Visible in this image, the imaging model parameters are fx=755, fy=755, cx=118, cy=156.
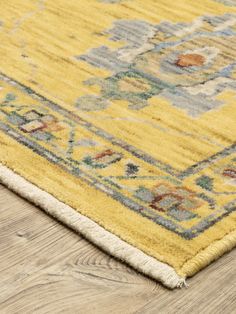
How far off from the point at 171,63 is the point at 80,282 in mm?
1057

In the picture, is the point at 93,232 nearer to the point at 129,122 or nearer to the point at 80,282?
the point at 80,282

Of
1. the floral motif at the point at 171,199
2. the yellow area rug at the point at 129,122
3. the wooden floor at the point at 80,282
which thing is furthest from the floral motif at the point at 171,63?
the wooden floor at the point at 80,282

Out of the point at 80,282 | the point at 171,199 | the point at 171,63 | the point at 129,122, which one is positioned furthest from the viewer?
the point at 171,63

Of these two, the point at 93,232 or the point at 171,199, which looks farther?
the point at 171,199

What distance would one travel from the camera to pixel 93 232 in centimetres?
160

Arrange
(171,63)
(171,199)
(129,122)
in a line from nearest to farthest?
(171,199)
(129,122)
(171,63)

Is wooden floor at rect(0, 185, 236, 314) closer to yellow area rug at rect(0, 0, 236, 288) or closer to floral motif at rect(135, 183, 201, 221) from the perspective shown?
yellow area rug at rect(0, 0, 236, 288)

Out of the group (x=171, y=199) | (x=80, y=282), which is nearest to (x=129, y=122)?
(x=171, y=199)

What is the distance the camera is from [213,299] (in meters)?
1.48

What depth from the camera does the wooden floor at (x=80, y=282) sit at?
1454 millimetres

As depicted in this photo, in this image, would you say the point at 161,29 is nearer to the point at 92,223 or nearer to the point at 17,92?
the point at 17,92

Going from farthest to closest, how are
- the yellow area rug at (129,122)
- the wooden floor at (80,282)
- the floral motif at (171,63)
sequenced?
the floral motif at (171,63) → the yellow area rug at (129,122) → the wooden floor at (80,282)

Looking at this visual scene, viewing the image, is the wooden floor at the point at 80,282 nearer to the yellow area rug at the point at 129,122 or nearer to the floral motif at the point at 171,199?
the yellow area rug at the point at 129,122

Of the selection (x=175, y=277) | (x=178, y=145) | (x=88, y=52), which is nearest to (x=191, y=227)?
(x=175, y=277)
